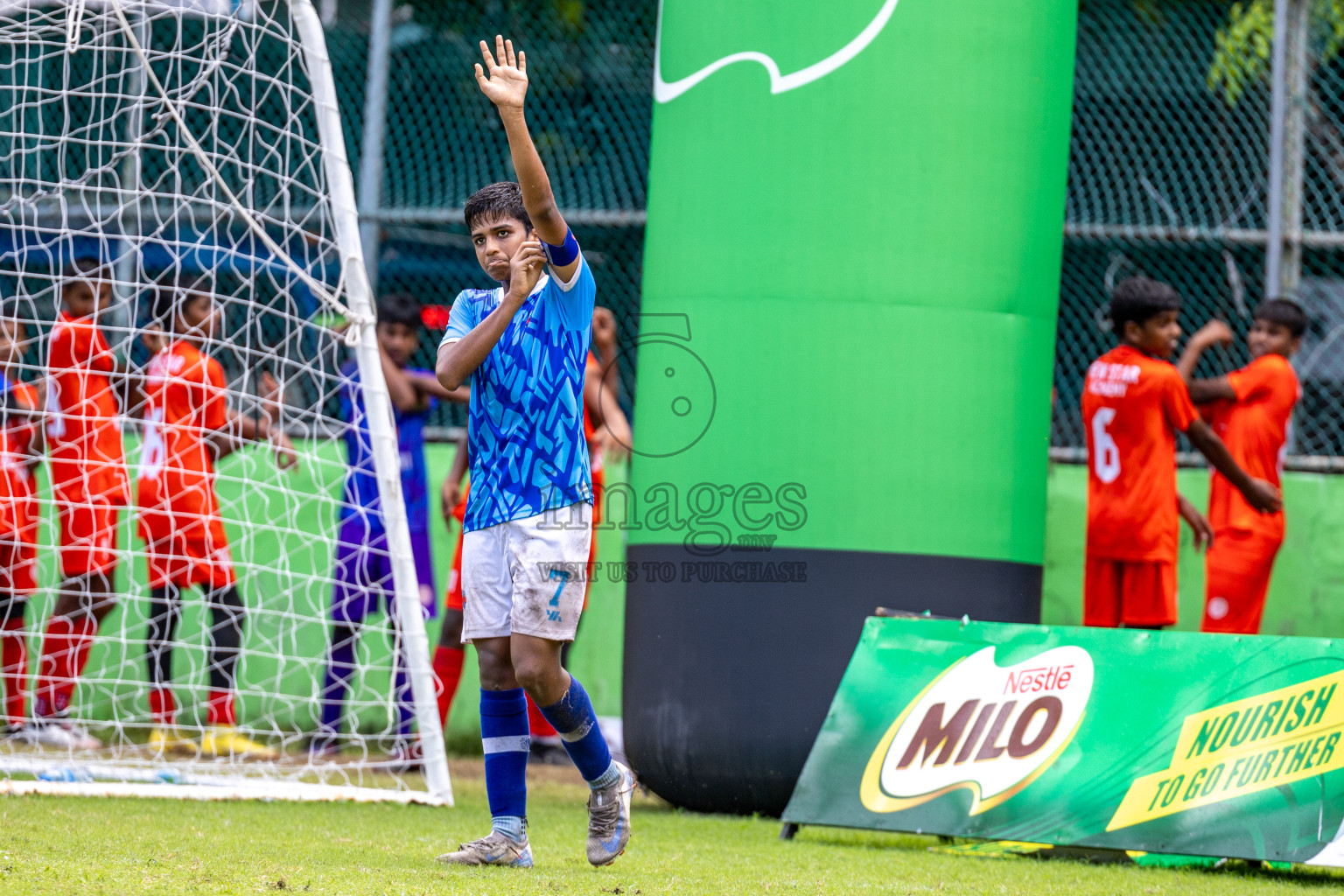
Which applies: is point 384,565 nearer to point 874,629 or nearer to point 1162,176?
point 874,629

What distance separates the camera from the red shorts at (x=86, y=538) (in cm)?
623

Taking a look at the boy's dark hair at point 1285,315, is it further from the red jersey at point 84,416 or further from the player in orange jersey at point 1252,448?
the red jersey at point 84,416

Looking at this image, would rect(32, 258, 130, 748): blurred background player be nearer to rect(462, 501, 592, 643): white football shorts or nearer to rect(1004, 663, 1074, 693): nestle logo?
rect(462, 501, 592, 643): white football shorts

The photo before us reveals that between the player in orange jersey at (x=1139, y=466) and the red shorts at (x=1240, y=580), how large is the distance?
0.51 m

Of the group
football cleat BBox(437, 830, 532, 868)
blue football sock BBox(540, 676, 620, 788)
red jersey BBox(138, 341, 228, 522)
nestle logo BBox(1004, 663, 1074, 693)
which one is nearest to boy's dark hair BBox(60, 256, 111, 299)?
red jersey BBox(138, 341, 228, 522)

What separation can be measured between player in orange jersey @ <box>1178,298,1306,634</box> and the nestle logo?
2.28 m

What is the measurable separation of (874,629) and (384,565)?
2719 millimetres

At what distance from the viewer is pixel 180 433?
245 inches

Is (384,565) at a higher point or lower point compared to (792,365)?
lower

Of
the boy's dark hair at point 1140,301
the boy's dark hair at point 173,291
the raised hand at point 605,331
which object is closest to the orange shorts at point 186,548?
the boy's dark hair at point 173,291

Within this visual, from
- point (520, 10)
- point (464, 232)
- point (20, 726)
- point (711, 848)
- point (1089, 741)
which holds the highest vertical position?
point (520, 10)

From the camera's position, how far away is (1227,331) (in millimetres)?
6344

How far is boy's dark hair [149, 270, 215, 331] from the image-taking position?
5808 mm

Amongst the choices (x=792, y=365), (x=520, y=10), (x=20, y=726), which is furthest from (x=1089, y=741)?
(x=520, y=10)
